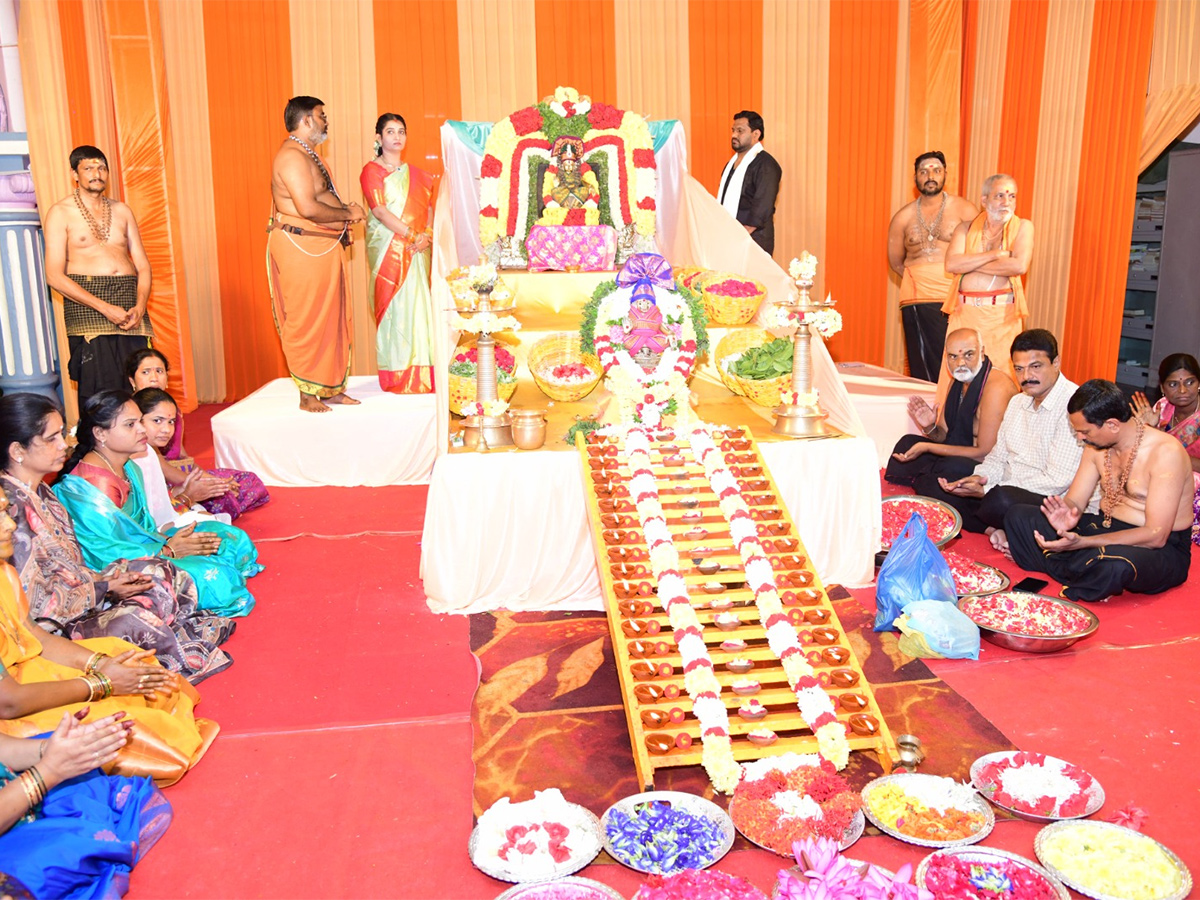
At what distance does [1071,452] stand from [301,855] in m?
4.09

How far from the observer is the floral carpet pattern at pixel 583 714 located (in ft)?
10.1

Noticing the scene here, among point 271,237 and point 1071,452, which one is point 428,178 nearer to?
point 271,237

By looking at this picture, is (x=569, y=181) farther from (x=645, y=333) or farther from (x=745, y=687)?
(x=745, y=687)

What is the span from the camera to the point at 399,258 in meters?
6.93

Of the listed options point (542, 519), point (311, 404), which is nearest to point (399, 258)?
point (311, 404)

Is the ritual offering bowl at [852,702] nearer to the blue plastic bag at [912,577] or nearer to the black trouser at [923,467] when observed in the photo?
the blue plastic bag at [912,577]

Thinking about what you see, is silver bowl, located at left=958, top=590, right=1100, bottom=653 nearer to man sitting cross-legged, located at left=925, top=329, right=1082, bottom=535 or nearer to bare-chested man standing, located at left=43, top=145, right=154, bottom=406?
man sitting cross-legged, located at left=925, top=329, right=1082, bottom=535

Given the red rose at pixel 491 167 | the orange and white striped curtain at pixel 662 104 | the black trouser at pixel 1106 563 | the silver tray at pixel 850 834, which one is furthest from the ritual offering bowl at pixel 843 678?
the orange and white striped curtain at pixel 662 104

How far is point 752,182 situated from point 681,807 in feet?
19.8

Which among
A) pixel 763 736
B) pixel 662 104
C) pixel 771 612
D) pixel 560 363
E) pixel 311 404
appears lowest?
pixel 763 736

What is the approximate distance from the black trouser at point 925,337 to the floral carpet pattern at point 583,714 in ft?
13.5

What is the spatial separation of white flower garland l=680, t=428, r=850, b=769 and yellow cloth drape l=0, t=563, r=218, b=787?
1956 mm

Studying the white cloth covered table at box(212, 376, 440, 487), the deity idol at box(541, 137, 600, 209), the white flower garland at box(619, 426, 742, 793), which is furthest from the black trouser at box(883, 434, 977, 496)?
the white cloth covered table at box(212, 376, 440, 487)

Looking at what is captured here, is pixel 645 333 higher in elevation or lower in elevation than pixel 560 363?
higher
